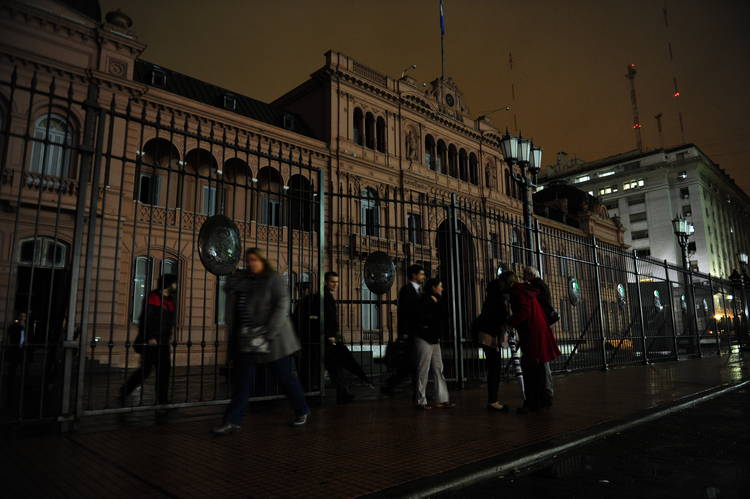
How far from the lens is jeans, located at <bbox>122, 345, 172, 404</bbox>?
6297 millimetres

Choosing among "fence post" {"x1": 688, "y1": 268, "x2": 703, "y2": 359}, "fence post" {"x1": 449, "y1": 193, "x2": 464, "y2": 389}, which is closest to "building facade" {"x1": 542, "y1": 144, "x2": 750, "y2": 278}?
"fence post" {"x1": 688, "y1": 268, "x2": 703, "y2": 359}

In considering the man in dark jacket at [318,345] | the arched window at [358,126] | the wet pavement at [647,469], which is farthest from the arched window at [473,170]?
the wet pavement at [647,469]

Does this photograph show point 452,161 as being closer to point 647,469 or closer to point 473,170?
point 473,170

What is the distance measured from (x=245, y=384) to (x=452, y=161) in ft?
98.4

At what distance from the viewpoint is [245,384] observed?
5.20 metres

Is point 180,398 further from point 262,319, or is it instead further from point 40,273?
point 40,273

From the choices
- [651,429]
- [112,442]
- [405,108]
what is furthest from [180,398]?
[405,108]

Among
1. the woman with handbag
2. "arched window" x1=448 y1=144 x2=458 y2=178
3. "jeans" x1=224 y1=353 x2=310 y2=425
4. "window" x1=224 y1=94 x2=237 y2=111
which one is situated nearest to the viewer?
"jeans" x1=224 y1=353 x2=310 y2=425

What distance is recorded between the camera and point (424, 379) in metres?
6.90

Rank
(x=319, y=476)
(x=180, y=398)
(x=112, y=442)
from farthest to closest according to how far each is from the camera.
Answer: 1. (x=180, y=398)
2. (x=112, y=442)
3. (x=319, y=476)

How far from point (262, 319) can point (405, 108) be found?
2706 cm

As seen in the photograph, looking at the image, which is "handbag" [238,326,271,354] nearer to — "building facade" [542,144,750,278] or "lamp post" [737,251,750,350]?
"lamp post" [737,251,750,350]

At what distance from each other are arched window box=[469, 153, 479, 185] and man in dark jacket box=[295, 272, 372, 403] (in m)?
28.3

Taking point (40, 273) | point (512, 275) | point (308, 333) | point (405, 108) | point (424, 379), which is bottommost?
point (424, 379)
